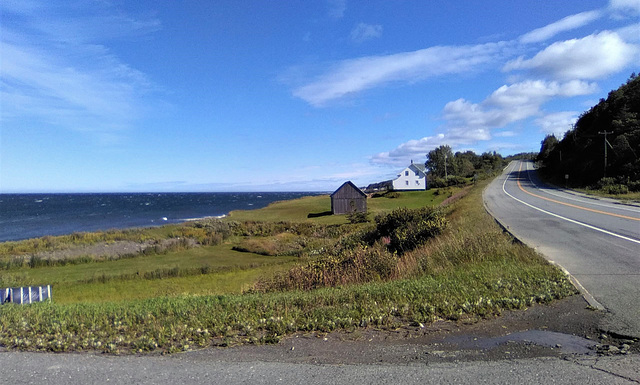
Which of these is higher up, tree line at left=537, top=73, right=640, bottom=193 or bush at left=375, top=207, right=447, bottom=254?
tree line at left=537, top=73, right=640, bottom=193

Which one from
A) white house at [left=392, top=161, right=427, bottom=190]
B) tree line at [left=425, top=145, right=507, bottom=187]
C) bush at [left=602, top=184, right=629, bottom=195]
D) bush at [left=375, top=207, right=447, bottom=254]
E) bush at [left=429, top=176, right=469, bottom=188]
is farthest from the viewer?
tree line at [left=425, top=145, right=507, bottom=187]

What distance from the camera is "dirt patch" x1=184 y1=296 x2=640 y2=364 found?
454cm

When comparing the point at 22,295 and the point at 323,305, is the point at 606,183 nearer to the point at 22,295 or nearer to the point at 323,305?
the point at 323,305

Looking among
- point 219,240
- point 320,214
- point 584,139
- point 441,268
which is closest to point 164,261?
point 219,240

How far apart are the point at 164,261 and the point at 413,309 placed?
27386 millimetres

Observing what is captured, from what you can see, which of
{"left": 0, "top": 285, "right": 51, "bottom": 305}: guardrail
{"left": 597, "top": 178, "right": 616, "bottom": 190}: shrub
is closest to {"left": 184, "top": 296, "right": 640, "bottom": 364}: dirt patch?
{"left": 0, "top": 285, "right": 51, "bottom": 305}: guardrail

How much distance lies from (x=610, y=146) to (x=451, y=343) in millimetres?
66730

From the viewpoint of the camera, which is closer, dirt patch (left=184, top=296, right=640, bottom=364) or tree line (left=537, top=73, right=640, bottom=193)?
dirt patch (left=184, top=296, right=640, bottom=364)

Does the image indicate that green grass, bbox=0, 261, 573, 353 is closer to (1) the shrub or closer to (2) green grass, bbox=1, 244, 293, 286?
(2) green grass, bbox=1, 244, 293, 286

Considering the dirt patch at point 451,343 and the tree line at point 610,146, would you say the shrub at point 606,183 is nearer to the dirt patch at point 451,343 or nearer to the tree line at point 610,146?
the tree line at point 610,146

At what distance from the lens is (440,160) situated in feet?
433

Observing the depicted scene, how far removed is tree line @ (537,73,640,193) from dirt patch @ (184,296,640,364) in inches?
1893

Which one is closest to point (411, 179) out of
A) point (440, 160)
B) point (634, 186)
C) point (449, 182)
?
point (449, 182)

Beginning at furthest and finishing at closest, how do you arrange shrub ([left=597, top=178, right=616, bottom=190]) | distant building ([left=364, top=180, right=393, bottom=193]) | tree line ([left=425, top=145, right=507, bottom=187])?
tree line ([left=425, top=145, right=507, bottom=187]) → distant building ([left=364, top=180, right=393, bottom=193]) → shrub ([left=597, top=178, right=616, bottom=190])
